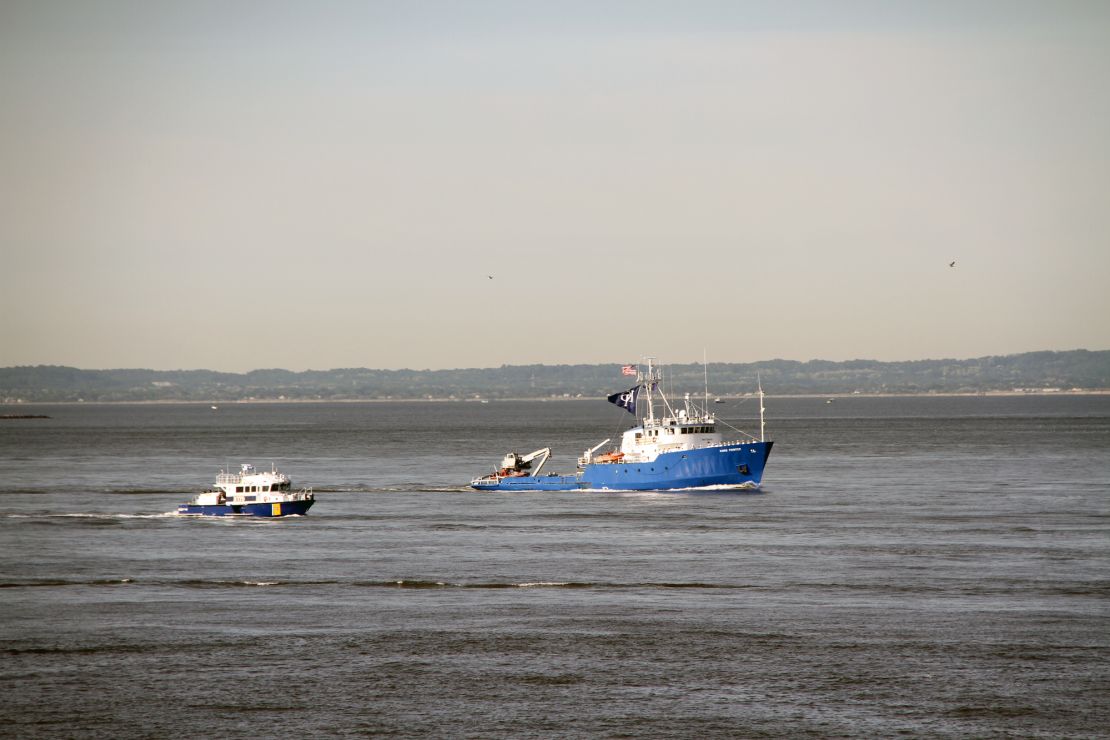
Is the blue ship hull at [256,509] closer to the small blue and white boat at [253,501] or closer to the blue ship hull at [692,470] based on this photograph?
the small blue and white boat at [253,501]

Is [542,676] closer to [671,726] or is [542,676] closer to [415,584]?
[671,726]

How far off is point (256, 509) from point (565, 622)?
167 ft

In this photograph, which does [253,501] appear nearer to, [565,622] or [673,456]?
[673,456]

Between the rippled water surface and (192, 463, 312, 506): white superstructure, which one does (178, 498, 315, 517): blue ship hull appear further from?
the rippled water surface

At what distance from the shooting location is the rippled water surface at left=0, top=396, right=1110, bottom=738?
42000 millimetres

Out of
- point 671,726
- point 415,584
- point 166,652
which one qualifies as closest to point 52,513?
point 415,584

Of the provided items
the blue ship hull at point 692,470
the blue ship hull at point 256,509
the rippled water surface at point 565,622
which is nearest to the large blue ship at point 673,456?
the blue ship hull at point 692,470

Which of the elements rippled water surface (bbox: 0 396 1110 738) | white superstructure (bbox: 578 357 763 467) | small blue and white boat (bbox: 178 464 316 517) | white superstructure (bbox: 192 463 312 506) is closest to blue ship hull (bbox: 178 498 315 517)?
small blue and white boat (bbox: 178 464 316 517)

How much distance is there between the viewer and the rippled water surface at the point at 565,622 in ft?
138

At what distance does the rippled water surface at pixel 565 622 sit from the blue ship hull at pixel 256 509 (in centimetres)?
197

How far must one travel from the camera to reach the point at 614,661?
4828 cm

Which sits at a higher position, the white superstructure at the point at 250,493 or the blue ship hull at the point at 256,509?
the white superstructure at the point at 250,493

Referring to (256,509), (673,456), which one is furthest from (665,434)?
(256,509)

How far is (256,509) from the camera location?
101000mm
